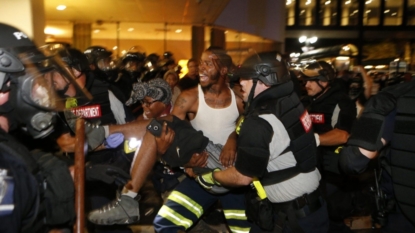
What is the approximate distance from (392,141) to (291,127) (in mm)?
648

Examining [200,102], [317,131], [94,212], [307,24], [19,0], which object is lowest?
[94,212]

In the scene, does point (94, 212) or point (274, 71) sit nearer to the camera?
point (274, 71)

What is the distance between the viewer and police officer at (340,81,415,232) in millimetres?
2844

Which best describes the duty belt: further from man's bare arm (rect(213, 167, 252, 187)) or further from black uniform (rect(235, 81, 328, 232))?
man's bare arm (rect(213, 167, 252, 187))

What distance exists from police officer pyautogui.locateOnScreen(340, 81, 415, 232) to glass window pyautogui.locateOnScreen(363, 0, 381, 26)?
106 ft

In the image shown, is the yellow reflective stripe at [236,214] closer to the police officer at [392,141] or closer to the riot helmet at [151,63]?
the police officer at [392,141]

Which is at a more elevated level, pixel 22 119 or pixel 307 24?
pixel 307 24

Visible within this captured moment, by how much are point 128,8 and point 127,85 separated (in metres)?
6.01

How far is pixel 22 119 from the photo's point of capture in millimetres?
2281

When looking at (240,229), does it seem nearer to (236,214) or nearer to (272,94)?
(236,214)

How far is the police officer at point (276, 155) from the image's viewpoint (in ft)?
10.2

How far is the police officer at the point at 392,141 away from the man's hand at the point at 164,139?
157 centimetres

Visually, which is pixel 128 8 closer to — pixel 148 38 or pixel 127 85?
pixel 148 38

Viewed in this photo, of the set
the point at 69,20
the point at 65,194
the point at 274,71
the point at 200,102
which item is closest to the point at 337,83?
the point at 200,102
